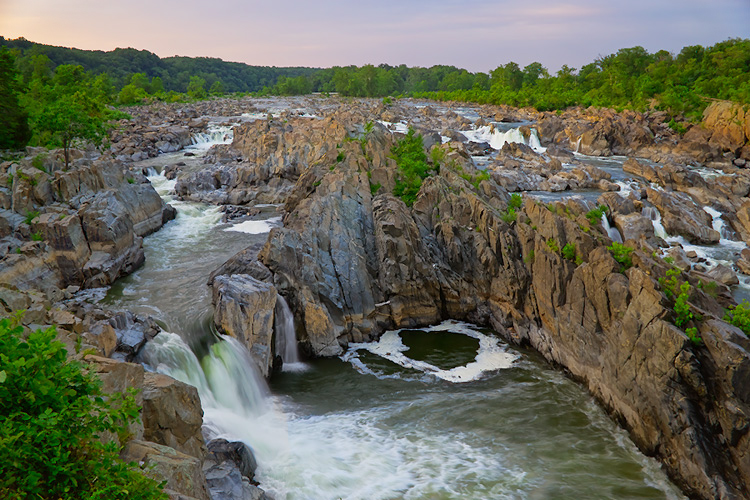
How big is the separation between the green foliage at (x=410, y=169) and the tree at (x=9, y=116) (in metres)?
27.4

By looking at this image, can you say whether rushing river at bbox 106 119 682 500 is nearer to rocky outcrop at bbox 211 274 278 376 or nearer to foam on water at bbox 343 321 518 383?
foam on water at bbox 343 321 518 383

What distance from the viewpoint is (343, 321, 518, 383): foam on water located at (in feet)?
66.6

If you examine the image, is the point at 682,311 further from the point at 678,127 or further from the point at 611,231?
the point at 678,127

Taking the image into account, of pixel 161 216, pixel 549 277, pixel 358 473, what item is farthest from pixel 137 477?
pixel 161 216

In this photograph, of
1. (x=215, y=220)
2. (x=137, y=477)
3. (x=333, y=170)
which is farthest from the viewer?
(x=215, y=220)

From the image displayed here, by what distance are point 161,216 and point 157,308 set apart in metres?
14.2

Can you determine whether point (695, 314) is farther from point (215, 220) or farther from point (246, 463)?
point (215, 220)

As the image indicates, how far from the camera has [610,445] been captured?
16062 mm

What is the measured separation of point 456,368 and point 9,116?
35701 mm

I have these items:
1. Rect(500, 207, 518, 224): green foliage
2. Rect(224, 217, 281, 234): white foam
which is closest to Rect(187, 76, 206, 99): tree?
Rect(224, 217, 281, 234): white foam

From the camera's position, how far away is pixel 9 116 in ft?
115

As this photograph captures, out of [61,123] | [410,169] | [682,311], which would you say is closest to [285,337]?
[410,169]

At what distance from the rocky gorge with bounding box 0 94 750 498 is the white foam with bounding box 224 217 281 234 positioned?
2.05m

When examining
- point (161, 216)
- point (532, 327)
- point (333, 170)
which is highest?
point (333, 170)
